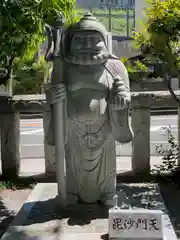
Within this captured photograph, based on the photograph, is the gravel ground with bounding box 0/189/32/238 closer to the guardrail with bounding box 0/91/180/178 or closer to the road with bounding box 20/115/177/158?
the guardrail with bounding box 0/91/180/178

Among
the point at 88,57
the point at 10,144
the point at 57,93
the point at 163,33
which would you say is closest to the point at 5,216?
the point at 10,144

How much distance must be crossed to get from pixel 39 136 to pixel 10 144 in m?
5.42

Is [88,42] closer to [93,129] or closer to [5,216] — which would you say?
[93,129]

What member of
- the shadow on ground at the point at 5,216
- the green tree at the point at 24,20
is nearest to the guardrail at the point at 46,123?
the shadow on ground at the point at 5,216

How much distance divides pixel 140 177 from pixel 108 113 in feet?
8.38

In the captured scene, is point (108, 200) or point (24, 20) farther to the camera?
point (24, 20)

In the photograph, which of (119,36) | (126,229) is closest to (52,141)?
(126,229)

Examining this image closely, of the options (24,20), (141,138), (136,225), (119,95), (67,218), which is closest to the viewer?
(136,225)

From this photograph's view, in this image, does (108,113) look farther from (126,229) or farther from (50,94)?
(126,229)

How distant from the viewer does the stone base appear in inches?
153

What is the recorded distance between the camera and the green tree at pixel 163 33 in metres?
5.34

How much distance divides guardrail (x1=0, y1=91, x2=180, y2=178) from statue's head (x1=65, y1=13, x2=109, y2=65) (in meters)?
2.28

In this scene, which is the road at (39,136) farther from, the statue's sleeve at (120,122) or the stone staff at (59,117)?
the stone staff at (59,117)

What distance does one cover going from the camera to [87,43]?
13.7ft
